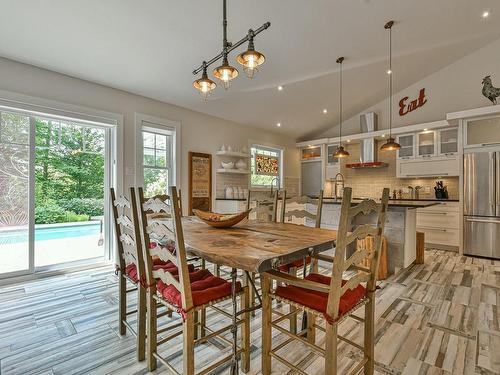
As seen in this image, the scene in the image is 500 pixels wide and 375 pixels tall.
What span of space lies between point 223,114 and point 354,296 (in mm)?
4410

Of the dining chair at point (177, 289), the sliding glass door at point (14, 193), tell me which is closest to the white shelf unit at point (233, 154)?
the sliding glass door at point (14, 193)

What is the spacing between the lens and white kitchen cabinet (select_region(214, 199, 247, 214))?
4.73 m

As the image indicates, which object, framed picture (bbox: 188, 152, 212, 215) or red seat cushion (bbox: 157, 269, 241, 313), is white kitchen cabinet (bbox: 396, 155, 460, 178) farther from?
red seat cushion (bbox: 157, 269, 241, 313)

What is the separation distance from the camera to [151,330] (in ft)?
5.27

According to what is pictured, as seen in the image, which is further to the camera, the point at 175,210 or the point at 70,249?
the point at 70,249

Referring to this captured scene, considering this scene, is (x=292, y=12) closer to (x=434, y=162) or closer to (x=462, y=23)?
(x=462, y=23)

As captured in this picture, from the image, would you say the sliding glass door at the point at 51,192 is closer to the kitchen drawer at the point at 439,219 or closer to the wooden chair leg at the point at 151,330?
the wooden chair leg at the point at 151,330

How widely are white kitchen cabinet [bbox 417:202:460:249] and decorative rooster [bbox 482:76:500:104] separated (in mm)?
1925

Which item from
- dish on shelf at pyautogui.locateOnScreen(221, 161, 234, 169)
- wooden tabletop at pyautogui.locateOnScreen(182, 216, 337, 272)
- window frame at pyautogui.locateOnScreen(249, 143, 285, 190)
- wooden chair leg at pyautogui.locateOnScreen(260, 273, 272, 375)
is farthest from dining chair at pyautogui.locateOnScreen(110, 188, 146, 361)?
window frame at pyautogui.locateOnScreen(249, 143, 285, 190)

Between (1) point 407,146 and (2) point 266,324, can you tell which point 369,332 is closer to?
(2) point 266,324

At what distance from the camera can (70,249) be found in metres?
3.79

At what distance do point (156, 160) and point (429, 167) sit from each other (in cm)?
524

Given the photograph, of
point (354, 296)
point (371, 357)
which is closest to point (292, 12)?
point (354, 296)

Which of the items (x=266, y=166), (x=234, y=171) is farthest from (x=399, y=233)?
(x=266, y=166)
